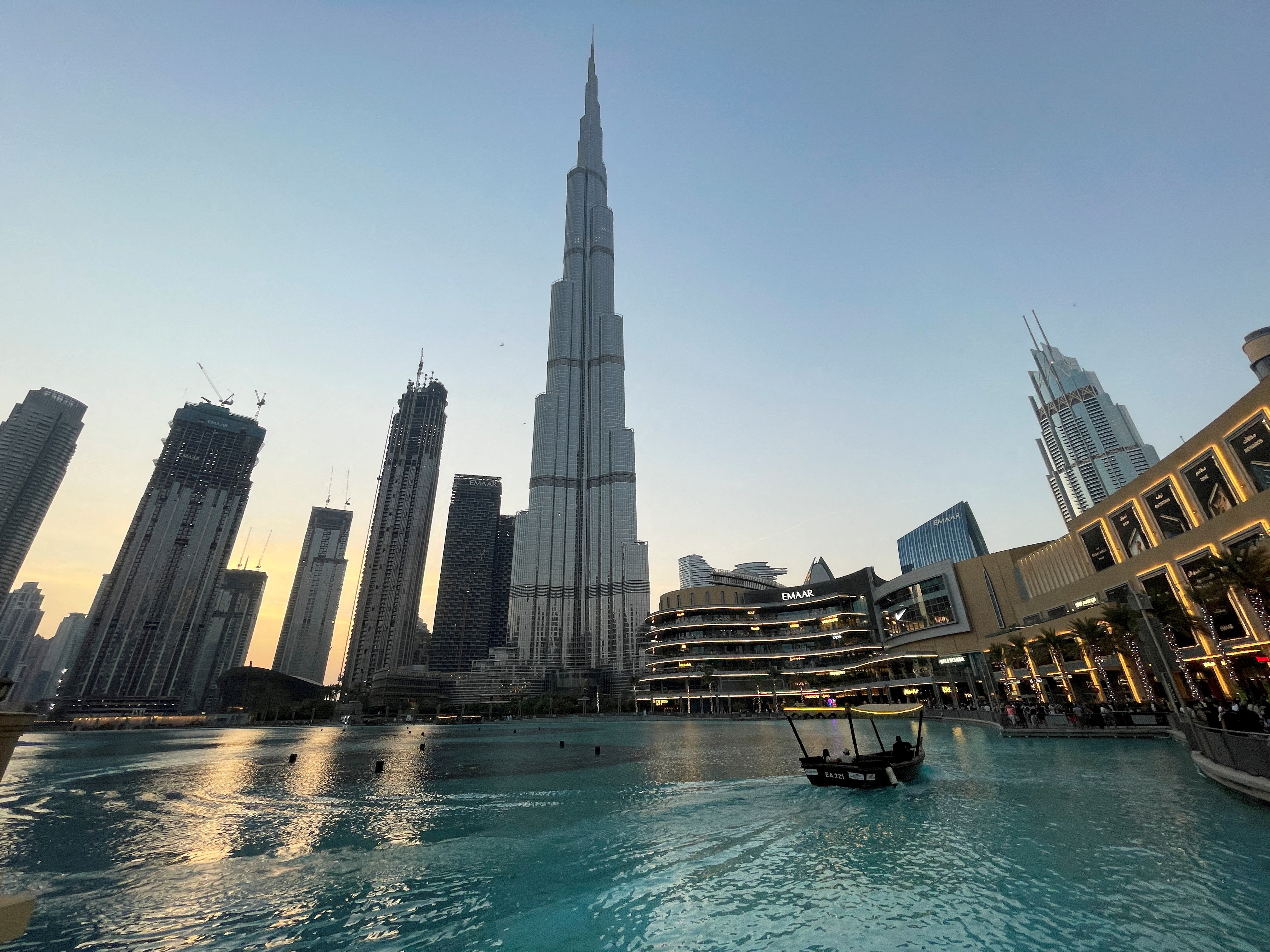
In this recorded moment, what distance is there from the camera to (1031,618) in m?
76.8

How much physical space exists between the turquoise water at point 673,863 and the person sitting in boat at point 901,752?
4.24 feet

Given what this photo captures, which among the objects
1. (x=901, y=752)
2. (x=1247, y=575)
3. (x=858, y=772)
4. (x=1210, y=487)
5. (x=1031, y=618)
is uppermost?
(x=1210, y=487)

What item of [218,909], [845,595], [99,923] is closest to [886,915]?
[218,909]

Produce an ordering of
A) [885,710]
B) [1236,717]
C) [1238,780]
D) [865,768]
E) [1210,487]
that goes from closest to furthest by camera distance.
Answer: [1238,780] < [1236,717] < [865,768] < [885,710] < [1210,487]

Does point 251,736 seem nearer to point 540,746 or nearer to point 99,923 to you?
point 540,746

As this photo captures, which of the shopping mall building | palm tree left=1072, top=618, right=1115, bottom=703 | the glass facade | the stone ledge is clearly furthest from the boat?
the glass facade

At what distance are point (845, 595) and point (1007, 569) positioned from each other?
48.0m

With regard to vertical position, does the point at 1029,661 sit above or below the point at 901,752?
above

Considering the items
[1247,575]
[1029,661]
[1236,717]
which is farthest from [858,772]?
[1029,661]

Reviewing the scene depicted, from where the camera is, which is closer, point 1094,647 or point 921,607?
point 1094,647

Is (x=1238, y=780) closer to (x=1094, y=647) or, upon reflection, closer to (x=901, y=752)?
(x=901, y=752)

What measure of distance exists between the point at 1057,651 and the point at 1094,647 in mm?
8948

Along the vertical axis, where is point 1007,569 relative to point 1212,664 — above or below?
above

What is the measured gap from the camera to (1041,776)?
27.9 m
